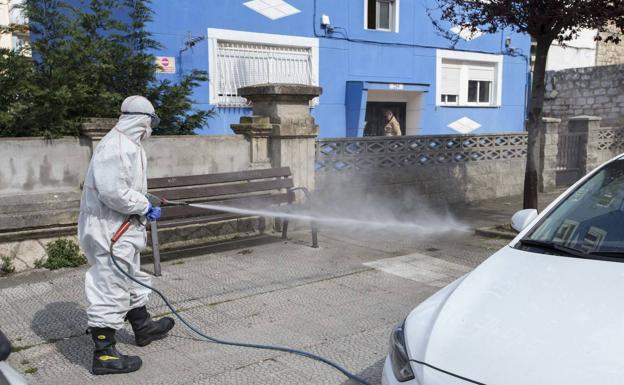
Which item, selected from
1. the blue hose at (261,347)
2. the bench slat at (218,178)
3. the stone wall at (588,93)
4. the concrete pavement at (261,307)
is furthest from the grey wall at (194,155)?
the stone wall at (588,93)

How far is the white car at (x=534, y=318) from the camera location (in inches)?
88.6

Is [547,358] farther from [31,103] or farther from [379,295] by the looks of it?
[31,103]

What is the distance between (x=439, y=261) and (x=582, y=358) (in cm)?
455

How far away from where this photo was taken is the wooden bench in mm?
6312

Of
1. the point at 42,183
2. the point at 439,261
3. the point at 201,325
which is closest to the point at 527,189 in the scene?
the point at 439,261

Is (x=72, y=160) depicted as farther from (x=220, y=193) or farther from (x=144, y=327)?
(x=144, y=327)

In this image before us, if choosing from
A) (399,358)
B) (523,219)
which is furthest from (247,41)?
(399,358)

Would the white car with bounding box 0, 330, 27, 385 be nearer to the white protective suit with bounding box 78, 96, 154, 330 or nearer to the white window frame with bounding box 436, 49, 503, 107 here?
the white protective suit with bounding box 78, 96, 154, 330

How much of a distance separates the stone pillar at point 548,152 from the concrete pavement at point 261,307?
5471mm

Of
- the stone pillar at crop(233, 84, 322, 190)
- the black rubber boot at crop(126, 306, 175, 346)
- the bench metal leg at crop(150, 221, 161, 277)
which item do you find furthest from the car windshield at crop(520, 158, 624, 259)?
the stone pillar at crop(233, 84, 322, 190)

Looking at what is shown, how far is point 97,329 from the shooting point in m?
3.77

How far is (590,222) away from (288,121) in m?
5.00

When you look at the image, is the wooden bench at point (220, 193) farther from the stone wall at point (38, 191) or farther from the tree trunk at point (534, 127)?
the tree trunk at point (534, 127)

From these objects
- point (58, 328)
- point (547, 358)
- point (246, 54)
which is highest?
point (246, 54)
